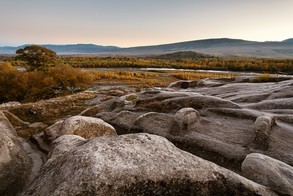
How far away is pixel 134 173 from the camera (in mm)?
7781

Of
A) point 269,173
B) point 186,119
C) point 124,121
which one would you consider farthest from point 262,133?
point 124,121

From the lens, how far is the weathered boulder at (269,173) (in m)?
9.41

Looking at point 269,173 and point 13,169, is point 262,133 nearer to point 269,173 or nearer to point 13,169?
point 269,173

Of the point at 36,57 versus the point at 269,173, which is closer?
the point at 269,173

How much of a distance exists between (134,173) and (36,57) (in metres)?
55.8

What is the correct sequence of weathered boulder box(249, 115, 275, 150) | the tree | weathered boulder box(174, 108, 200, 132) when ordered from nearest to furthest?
1. weathered boulder box(249, 115, 275, 150)
2. weathered boulder box(174, 108, 200, 132)
3. the tree

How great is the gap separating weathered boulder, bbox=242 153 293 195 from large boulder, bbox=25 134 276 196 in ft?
1.35

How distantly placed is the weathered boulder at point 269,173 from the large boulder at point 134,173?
0.41 m

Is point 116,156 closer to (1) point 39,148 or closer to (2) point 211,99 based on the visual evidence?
(1) point 39,148

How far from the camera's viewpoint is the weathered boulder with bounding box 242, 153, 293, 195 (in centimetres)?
941

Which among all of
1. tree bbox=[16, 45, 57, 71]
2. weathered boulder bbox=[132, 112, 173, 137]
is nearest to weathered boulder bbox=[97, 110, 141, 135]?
weathered boulder bbox=[132, 112, 173, 137]

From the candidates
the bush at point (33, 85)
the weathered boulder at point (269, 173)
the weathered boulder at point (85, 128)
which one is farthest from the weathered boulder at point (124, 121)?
the bush at point (33, 85)

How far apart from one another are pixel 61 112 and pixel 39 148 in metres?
11.4

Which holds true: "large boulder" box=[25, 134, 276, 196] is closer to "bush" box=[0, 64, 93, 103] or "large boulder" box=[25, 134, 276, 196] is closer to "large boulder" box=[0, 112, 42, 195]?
"large boulder" box=[0, 112, 42, 195]
